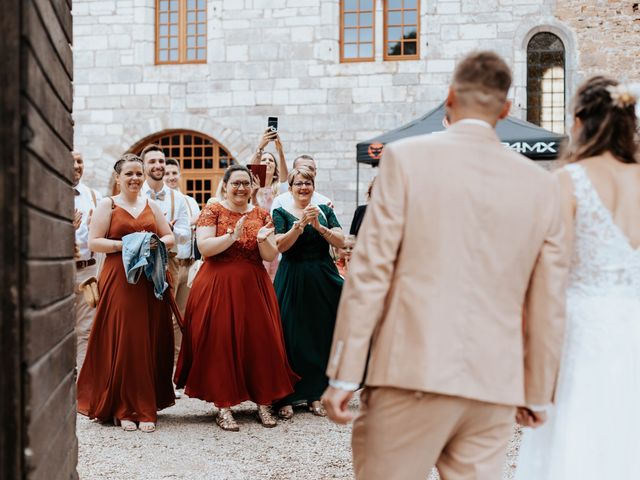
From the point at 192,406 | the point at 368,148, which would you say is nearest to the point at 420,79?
the point at 368,148

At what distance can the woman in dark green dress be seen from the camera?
6.87 meters

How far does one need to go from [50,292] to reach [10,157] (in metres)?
0.67

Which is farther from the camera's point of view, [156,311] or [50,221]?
[156,311]

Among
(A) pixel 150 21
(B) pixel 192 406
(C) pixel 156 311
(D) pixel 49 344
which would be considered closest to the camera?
(D) pixel 49 344

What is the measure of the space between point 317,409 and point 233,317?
1097mm

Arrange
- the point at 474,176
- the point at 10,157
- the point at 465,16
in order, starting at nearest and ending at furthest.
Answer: the point at 10,157 < the point at 474,176 < the point at 465,16

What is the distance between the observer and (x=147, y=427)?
20.1ft

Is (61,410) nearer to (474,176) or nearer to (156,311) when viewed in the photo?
(474,176)

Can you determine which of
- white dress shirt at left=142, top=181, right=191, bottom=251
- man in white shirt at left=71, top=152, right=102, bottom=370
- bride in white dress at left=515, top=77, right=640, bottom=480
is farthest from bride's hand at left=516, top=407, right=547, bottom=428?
white dress shirt at left=142, top=181, right=191, bottom=251

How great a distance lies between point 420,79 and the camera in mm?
15469

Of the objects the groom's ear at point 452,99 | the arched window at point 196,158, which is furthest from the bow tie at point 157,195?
the arched window at point 196,158

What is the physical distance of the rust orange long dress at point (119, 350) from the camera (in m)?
6.24

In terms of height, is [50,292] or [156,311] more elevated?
[50,292]

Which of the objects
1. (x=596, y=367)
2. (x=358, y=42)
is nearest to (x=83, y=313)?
(x=596, y=367)
